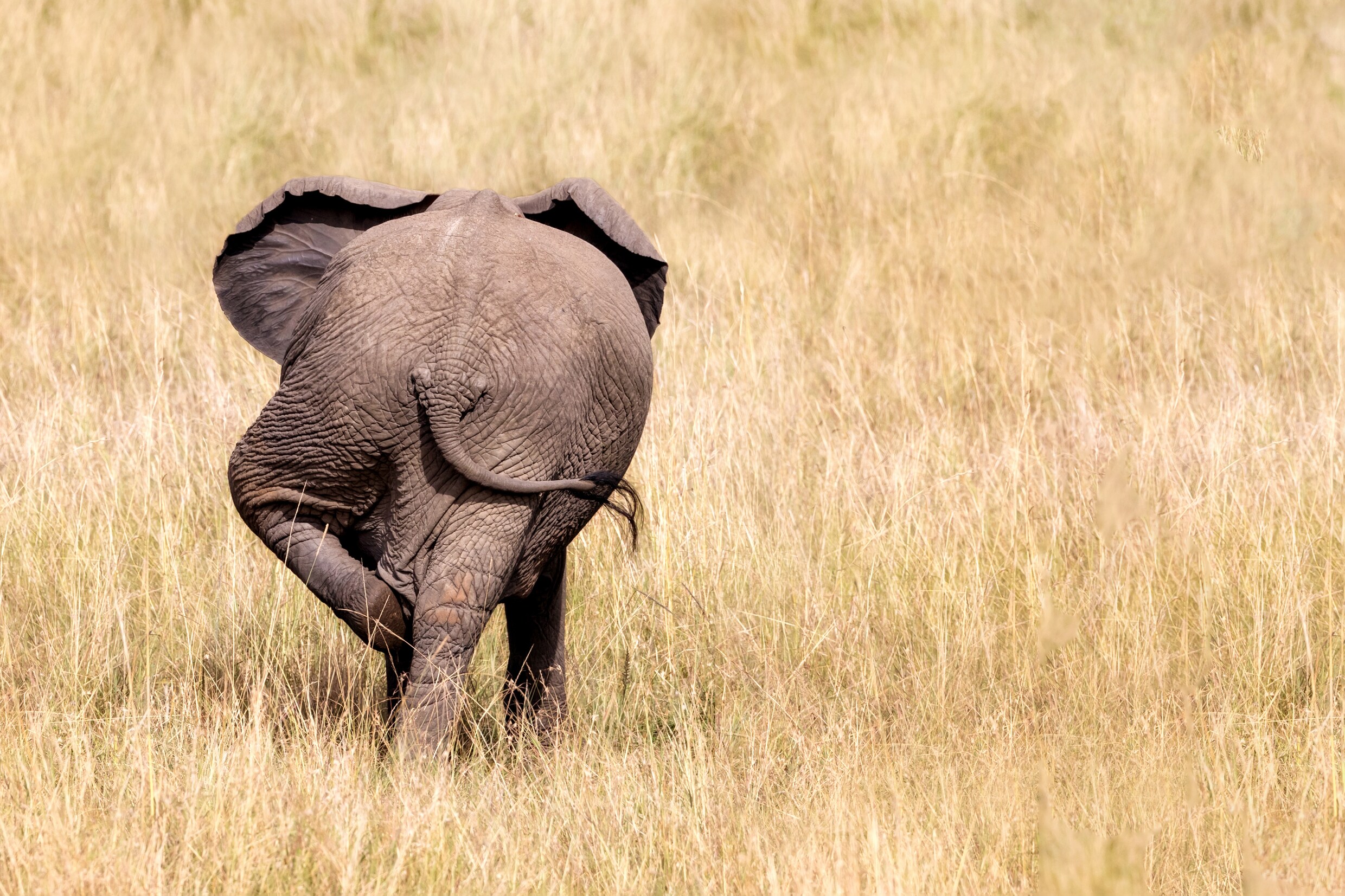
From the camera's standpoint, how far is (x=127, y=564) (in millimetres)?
4270

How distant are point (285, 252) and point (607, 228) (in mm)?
740

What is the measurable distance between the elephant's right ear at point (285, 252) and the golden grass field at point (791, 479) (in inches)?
35.4

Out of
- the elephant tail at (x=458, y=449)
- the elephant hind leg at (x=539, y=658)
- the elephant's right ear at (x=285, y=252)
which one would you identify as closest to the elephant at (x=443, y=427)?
the elephant tail at (x=458, y=449)

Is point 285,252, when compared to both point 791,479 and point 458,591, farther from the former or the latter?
point 791,479

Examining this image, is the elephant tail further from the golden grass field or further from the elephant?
the golden grass field

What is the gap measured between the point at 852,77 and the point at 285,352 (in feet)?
20.4

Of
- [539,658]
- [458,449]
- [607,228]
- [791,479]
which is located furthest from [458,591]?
[791,479]

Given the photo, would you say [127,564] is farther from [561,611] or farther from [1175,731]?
[1175,731]

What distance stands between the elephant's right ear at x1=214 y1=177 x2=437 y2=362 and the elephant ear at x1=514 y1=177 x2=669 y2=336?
265 millimetres

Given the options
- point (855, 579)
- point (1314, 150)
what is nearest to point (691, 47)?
point (1314, 150)

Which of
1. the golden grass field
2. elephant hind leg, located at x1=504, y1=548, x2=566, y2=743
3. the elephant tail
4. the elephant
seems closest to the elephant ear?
the elephant

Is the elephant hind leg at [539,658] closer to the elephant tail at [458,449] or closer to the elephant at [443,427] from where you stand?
the elephant at [443,427]

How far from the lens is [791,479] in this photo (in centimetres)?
486

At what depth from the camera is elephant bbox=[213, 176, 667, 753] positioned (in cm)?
270
